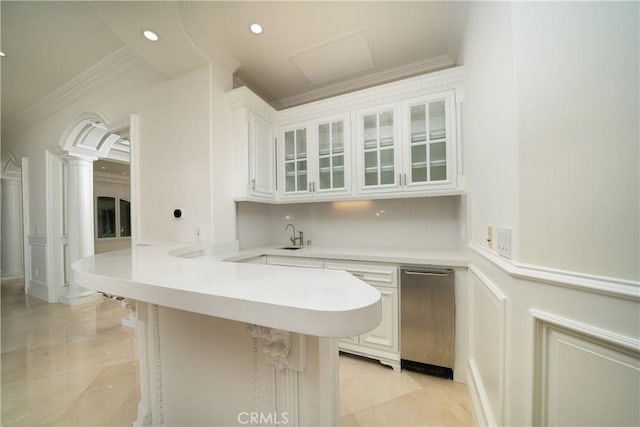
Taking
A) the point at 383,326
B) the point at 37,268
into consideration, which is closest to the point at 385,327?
the point at 383,326

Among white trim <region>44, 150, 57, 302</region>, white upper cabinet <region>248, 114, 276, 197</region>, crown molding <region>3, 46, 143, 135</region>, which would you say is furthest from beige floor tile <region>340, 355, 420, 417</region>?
white trim <region>44, 150, 57, 302</region>

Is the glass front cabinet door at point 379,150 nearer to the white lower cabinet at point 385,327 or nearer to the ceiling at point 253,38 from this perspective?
the ceiling at point 253,38

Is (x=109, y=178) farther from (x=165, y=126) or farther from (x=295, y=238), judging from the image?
(x=295, y=238)

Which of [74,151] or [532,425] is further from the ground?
[74,151]

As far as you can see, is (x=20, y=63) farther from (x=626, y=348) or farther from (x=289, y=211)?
(x=626, y=348)

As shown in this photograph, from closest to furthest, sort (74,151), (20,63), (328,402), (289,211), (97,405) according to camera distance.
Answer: (328,402)
(97,405)
(20,63)
(289,211)
(74,151)

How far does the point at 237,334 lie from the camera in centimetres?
95

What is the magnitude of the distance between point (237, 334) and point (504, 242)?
1.21m

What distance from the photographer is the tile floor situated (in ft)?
4.74

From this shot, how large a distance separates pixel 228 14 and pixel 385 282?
2.44m

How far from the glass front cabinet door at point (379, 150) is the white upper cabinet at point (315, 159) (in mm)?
140

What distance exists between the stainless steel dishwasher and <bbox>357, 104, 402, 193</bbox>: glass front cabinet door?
32.3 inches

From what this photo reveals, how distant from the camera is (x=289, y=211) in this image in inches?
118

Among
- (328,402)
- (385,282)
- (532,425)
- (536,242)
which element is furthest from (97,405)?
(536,242)
